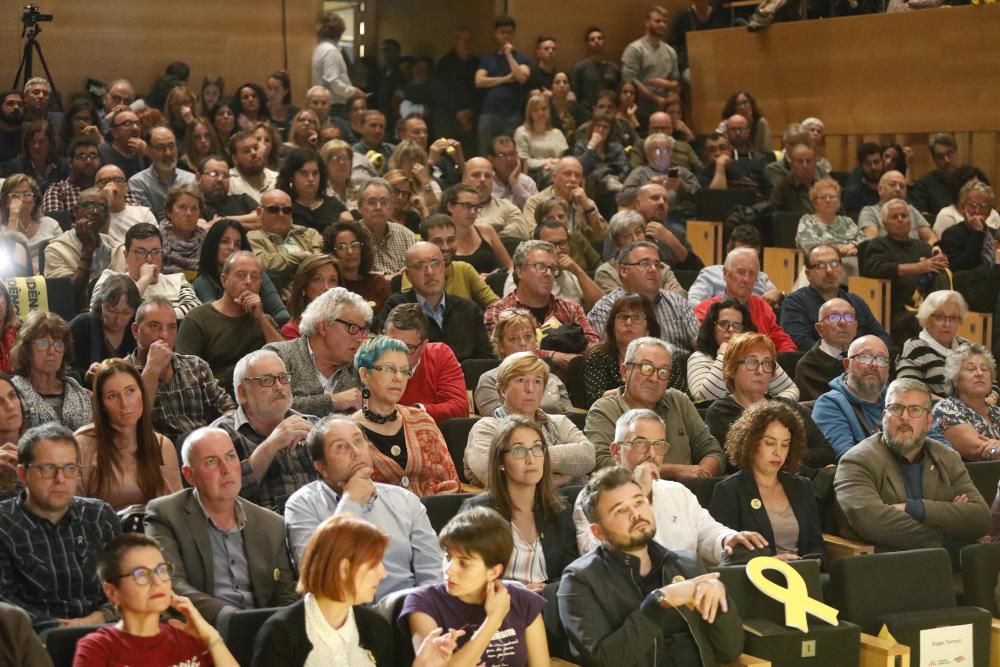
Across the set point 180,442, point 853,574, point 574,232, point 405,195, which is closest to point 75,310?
point 180,442

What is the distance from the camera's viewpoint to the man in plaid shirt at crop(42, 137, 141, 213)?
21.4ft

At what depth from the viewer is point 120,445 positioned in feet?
12.4

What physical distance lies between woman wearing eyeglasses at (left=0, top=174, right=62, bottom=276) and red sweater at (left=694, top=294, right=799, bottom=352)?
8.48 ft

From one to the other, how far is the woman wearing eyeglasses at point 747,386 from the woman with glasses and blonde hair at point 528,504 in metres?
1.06

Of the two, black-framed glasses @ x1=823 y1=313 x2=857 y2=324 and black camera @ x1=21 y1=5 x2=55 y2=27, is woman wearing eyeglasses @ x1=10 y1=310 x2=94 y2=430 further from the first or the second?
black camera @ x1=21 y1=5 x2=55 y2=27

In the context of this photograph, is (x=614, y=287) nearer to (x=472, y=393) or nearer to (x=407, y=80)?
(x=472, y=393)

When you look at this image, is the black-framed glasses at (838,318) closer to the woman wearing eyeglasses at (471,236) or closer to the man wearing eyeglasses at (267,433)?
the woman wearing eyeglasses at (471,236)

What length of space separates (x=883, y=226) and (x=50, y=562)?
497cm

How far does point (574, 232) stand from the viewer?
6.82 meters

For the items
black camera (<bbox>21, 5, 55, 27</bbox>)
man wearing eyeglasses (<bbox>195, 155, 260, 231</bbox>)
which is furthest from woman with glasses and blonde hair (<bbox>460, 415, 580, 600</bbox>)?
black camera (<bbox>21, 5, 55, 27</bbox>)

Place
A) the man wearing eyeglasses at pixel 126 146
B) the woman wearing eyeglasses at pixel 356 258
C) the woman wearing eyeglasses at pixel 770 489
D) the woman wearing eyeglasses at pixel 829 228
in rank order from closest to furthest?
the woman wearing eyeglasses at pixel 770 489 < the woman wearing eyeglasses at pixel 356 258 < the man wearing eyeglasses at pixel 126 146 < the woman wearing eyeglasses at pixel 829 228

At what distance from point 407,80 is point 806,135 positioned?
277 centimetres

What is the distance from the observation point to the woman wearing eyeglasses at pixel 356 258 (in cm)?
551

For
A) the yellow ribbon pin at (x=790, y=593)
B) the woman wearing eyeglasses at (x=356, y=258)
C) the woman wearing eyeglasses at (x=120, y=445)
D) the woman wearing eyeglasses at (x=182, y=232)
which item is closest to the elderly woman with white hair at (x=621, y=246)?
the woman wearing eyeglasses at (x=356, y=258)
